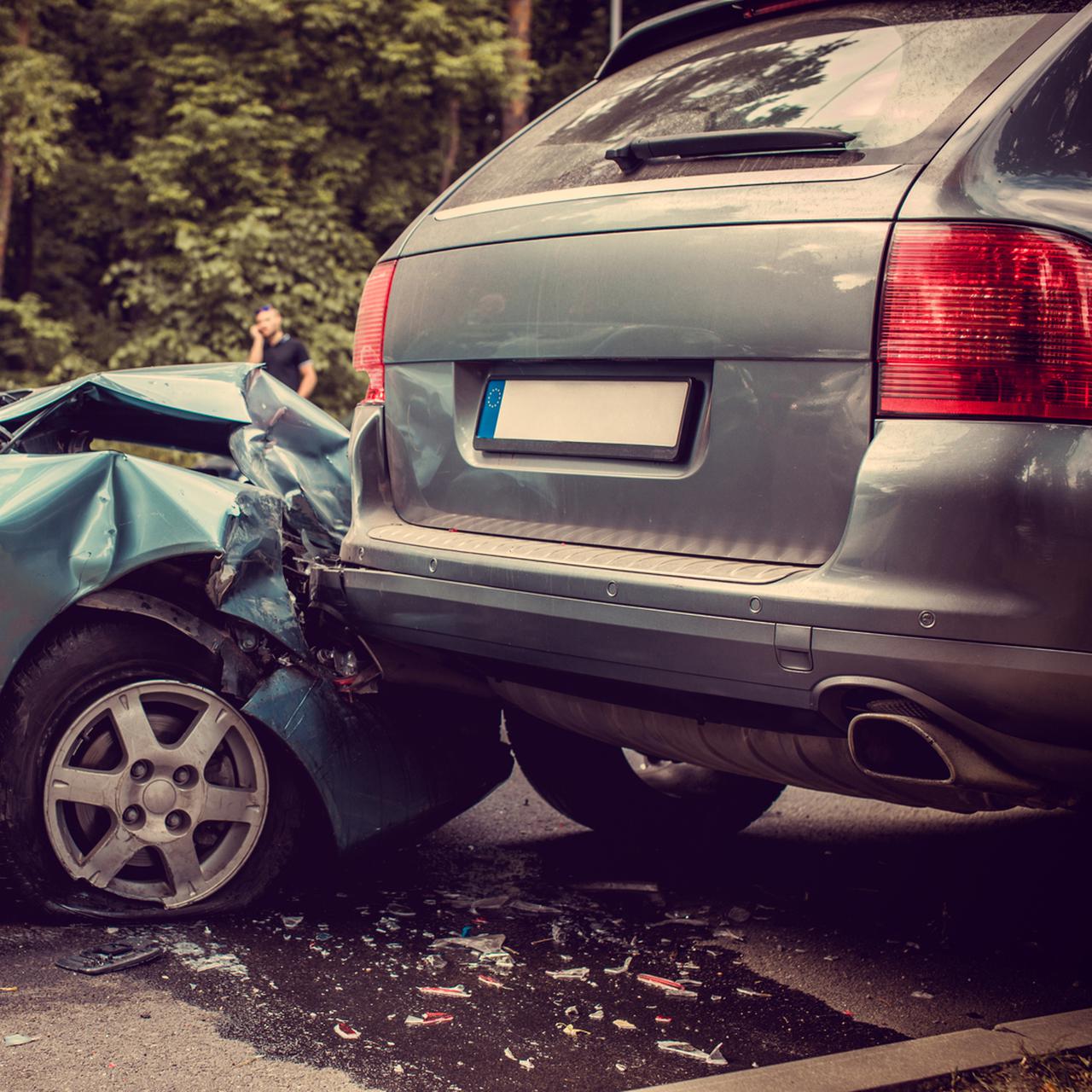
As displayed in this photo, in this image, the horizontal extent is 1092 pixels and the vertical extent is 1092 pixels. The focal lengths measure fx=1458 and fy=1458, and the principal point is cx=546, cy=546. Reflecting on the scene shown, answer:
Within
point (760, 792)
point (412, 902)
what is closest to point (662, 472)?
point (412, 902)

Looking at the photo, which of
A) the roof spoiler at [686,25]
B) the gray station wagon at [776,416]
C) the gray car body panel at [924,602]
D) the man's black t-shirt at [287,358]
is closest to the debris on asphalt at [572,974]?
the gray station wagon at [776,416]

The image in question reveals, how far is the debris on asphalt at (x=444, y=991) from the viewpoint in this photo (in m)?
3.09

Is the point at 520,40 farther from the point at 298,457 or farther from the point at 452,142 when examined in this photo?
the point at 298,457

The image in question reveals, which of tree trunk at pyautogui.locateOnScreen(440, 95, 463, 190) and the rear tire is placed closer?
the rear tire

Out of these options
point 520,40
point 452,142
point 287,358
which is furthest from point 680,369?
point 452,142

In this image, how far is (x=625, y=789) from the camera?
4.24 metres

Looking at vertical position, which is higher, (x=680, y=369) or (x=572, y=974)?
(x=680, y=369)

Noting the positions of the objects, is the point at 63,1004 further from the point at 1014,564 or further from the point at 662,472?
the point at 1014,564

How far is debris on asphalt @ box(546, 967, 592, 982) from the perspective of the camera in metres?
3.22

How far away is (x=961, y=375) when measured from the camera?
2439 millimetres

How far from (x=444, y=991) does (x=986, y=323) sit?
69.4 inches

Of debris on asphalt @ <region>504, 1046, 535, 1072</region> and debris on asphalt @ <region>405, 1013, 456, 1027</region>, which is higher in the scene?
debris on asphalt @ <region>504, 1046, 535, 1072</region>

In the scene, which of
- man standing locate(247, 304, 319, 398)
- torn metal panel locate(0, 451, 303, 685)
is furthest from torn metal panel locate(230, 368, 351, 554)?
man standing locate(247, 304, 319, 398)

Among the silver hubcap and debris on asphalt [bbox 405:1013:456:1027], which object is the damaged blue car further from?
debris on asphalt [bbox 405:1013:456:1027]
